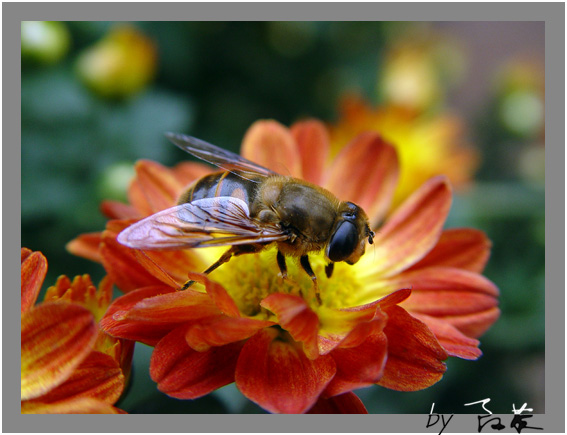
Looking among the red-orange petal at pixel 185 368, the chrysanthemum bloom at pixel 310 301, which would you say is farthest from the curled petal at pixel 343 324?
the red-orange petal at pixel 185 368

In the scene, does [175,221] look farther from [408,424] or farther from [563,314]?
[563,314]

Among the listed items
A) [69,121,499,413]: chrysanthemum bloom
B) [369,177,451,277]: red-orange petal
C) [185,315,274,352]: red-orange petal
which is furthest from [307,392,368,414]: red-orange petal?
[369,177,451,277]: red-orange petal

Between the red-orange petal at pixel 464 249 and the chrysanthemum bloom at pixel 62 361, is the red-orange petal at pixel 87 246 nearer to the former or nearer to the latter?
the chrysanthemum bloom at pixel 62 361

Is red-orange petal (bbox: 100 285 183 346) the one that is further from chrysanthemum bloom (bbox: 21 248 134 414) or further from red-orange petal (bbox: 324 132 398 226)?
red-orange petal (bbox: 324 132 398 226)

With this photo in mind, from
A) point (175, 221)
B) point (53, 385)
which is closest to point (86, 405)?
point (53, 385)

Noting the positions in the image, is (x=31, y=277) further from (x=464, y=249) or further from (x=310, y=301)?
(x=464, y=249)

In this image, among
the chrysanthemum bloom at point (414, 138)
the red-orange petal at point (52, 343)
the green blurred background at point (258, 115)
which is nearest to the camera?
the red-orange petal at point (52, 343)

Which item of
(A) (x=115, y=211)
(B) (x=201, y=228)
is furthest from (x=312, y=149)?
(B) (x=201, y=228)
